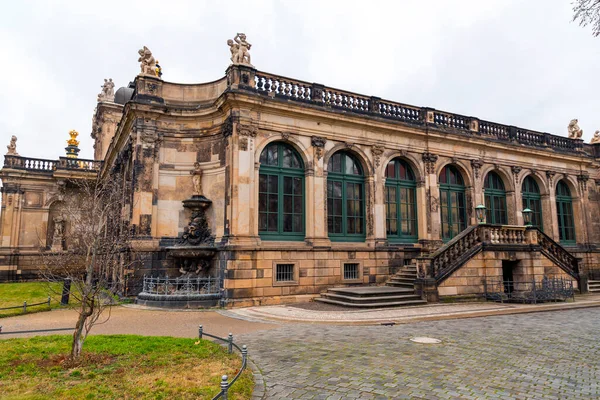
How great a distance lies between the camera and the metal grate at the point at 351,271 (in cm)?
1905

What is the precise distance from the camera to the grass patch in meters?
5.82

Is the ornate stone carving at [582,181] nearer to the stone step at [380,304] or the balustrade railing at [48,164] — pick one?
the stone step at [380,304]

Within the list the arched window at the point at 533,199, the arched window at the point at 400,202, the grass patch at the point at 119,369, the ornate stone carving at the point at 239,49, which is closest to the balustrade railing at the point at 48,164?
the ornate stone carving at the point at 239,49

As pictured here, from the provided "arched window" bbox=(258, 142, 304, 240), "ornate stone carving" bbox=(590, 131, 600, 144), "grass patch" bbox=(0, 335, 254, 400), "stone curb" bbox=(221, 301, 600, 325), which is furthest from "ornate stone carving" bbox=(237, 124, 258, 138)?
"ornate stone carving" bbox=(590, 131, 600, 144)

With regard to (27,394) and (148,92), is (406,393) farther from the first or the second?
(148,92)

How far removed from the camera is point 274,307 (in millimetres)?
15758

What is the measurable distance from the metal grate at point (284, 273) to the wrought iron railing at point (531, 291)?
817 centimetres

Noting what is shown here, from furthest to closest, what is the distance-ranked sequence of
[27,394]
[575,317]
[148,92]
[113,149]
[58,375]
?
[113,149] → [148,92] → [575,317] → [58,375] → [27,394]

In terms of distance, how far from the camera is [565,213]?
27547 millimetres

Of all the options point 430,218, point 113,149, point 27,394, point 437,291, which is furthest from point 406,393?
point 113,149

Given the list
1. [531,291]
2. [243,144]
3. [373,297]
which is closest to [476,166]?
[531,291]

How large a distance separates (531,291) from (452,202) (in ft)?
24.0

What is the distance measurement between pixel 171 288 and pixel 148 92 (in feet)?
28.6

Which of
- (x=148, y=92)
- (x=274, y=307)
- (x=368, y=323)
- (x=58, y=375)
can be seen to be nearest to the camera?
(x=58, y=375)
